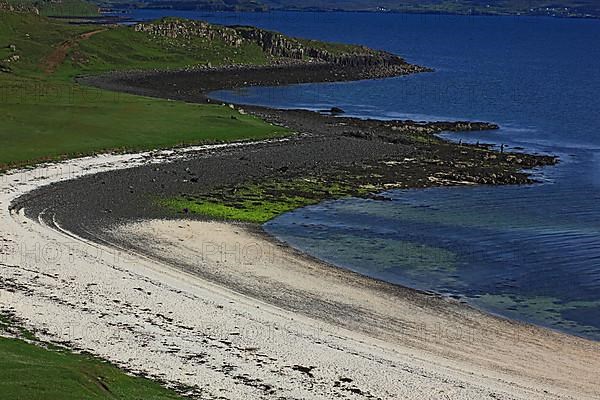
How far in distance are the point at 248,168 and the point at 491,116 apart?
53.4 metres

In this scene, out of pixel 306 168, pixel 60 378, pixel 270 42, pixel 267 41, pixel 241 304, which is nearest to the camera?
pixel 60 378

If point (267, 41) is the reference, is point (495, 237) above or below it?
below

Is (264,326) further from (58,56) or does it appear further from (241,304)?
(58,56)

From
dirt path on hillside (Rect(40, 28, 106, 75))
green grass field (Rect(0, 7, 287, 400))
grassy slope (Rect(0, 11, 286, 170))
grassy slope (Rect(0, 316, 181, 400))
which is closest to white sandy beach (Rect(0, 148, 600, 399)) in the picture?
grassy slope (Rect(0, 316, 181, 400))

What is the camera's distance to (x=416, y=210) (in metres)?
62.4

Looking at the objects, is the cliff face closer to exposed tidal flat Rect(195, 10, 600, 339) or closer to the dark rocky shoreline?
the dark rocky shoreline

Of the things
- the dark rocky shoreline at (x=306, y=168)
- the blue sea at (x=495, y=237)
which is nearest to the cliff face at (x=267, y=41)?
the dark rocky shoreline at (x=306, y=168)

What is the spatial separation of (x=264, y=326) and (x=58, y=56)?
112m

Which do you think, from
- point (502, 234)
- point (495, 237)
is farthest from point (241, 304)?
point (502, 234)

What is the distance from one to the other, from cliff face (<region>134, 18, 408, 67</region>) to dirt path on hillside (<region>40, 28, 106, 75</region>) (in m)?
21.5

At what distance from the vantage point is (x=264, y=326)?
38.2 m

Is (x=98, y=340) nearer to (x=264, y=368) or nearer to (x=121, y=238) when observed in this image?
(x=264, y=368)

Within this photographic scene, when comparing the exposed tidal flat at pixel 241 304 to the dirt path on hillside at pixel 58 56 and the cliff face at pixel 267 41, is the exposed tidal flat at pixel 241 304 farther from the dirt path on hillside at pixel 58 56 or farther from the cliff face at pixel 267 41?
the cliff face at pixel 267 41

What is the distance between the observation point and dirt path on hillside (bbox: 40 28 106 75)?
135750 millimetres
